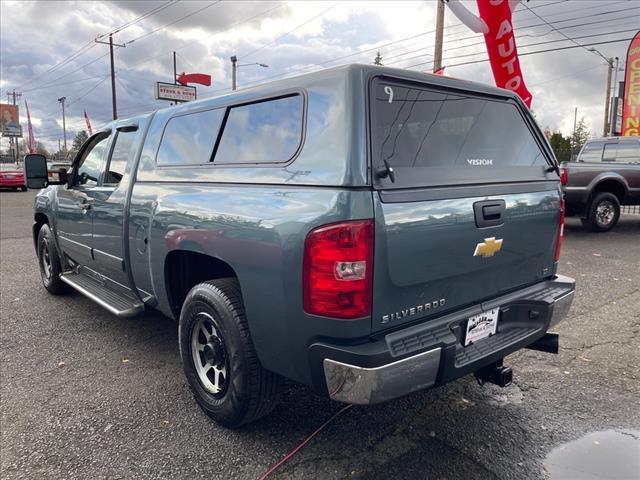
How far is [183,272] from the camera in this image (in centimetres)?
325

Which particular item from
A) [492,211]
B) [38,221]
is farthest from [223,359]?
[38,221]

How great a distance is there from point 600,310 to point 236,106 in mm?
4126

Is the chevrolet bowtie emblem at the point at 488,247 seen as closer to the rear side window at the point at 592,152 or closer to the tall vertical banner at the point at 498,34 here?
the tall vertical banner at the point at 498,34

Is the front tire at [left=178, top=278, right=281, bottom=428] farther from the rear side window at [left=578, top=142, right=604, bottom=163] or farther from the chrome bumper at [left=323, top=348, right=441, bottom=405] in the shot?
the rear side window at [left=578, top=142, right=604, bottom=163]

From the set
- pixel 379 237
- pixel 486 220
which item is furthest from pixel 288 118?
pixel 486 220

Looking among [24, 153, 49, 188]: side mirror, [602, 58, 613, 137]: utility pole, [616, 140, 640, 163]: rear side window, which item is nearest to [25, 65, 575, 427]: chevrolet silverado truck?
[24, 153, 49, 188]: side mirror

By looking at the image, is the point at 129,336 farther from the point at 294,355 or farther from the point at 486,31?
the point at 486,31

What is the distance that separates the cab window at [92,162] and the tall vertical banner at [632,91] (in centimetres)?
1956

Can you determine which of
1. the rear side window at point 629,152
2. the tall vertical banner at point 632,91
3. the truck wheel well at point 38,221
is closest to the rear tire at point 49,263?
the truck wheel well at point 38,221

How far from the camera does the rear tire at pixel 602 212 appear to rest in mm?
9141

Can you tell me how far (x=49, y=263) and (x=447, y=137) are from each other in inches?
186

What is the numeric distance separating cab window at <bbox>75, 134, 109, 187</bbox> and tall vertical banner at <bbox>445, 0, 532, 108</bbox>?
8.43 m

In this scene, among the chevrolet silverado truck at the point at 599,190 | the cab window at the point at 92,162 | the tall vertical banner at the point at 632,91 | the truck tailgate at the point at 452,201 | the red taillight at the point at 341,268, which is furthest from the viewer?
the tall vertical banner at the point at 632,91

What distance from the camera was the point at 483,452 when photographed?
101 inches
